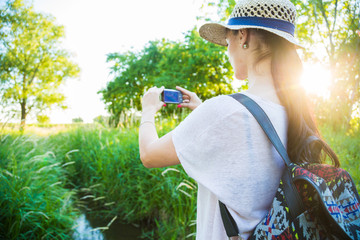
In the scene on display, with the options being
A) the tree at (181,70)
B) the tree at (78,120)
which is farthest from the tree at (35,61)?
the tree at (78,120)

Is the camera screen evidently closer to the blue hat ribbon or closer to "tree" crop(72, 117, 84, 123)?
the blue hat ribbon

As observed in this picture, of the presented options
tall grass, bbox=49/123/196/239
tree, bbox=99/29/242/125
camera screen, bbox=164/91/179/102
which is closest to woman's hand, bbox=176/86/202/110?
camera screen, bbox=164/91/179/102

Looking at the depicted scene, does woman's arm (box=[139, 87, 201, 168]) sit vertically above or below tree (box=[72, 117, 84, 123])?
below

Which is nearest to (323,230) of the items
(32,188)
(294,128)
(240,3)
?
(294,128)

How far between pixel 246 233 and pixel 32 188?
3222mm

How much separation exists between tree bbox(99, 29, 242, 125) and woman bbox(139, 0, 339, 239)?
10276mm

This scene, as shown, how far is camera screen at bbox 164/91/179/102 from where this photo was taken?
1.57m

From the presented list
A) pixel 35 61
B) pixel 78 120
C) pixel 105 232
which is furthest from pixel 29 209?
pixel 35 61

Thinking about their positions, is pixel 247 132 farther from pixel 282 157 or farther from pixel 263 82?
pixel 263 82

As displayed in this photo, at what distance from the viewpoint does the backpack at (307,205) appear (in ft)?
2.59

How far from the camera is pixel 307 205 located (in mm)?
818

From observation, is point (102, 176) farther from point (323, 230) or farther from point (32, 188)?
point (323, 230)

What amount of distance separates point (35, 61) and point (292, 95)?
26219 millimetres

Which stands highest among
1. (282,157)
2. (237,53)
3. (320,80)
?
(320,80)
